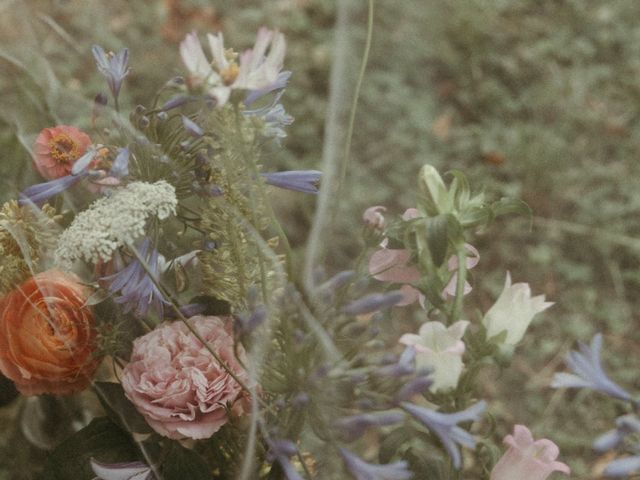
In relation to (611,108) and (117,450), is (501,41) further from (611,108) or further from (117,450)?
(117,450)

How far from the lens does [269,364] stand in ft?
2.01

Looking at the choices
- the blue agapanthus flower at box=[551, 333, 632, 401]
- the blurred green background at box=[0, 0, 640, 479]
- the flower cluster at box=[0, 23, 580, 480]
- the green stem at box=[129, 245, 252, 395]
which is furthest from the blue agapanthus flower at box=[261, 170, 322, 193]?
the blurred green background at box=[0, 0, 640, 479]

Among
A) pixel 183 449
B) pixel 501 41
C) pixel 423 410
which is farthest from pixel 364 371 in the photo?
pixel 501 41

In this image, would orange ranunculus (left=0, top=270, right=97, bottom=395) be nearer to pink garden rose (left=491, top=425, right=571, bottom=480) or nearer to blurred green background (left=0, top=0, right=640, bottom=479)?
pink garden rose (left=491, top=425, right=571, bottom=480)

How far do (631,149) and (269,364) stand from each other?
132 cm

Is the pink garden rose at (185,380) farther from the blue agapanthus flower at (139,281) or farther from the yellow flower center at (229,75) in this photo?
the yellow flower center at (229,75)

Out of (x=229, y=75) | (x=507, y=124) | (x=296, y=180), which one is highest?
(x=229, y=75)

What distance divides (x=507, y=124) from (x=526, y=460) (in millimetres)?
1244

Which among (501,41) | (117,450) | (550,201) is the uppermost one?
(117,450)

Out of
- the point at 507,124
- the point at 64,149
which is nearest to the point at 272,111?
the point at 64,149

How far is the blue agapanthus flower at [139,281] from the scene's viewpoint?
2.07 ft

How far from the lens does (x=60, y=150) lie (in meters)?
0.67

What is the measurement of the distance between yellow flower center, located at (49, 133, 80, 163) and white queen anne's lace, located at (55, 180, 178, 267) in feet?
0.21

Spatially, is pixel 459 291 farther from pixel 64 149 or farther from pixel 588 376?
pixel 64 149
